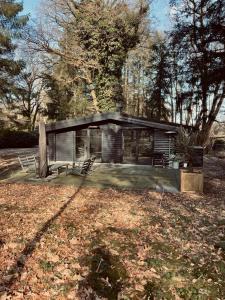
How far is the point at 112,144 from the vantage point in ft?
57.9

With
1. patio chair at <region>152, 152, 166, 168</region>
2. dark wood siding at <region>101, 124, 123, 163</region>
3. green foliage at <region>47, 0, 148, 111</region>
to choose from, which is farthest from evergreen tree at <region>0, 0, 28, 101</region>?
patio chair at <region>152, 152, 166, 168</region>

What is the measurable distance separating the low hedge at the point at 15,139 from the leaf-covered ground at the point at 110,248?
2149 cm

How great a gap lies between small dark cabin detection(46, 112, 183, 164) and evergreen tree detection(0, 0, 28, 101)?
390 cm

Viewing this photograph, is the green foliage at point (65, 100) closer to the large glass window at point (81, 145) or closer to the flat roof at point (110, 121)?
the large glass window at point (81, 145)

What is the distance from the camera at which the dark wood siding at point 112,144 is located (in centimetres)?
1753

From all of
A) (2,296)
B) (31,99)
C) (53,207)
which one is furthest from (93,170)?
(31,99)

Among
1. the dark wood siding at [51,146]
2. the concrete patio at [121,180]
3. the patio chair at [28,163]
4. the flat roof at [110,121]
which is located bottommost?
the concrete patio at [121,180]

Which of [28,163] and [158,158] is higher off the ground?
[158,158]

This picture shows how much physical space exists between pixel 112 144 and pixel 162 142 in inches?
117

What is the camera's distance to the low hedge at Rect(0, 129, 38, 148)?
29.0 meters

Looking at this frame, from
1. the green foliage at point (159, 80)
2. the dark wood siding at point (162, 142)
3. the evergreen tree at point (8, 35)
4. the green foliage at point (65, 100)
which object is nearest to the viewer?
the dark wood siding at point (162, 142)

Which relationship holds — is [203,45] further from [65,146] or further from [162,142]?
[65,146]

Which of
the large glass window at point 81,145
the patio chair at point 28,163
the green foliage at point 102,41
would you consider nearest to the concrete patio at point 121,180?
the patio chair at point 28,163

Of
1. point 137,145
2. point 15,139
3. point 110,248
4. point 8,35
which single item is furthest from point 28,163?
point 15,139
